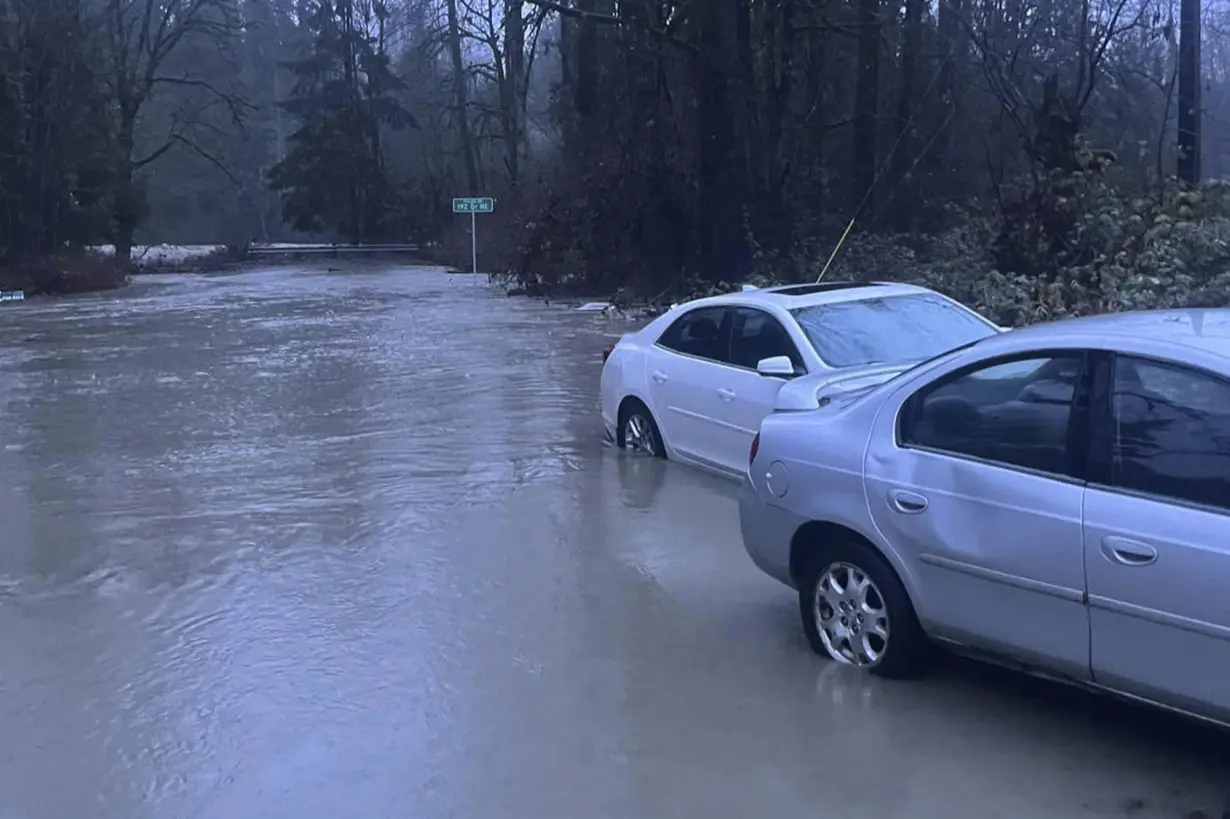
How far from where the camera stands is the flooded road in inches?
209

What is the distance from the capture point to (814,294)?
10773 millimetres

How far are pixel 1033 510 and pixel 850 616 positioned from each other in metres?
1.21

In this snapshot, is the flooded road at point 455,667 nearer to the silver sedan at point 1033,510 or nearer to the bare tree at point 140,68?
the silver sedan at point 1033,510

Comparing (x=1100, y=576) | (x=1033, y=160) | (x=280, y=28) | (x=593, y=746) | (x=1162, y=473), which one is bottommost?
(x=593, y=746)

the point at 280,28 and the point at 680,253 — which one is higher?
the point at 280,28

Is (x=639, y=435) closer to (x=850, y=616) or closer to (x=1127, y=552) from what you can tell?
(x=850, y=616)

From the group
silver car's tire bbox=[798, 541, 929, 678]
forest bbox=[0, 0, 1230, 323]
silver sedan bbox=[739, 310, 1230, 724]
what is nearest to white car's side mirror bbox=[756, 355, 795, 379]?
silver sedan bbox=[739, 310, 1230, 724]

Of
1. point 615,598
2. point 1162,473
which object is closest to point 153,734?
point 615,598

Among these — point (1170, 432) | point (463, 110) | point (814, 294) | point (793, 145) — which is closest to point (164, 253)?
point (463, 110)

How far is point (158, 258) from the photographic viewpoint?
6425 cm

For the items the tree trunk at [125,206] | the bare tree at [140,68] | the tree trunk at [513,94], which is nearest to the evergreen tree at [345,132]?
the bare tree at [140,68]

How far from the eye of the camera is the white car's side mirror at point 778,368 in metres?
9.84

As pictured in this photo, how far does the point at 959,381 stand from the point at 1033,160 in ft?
52.6

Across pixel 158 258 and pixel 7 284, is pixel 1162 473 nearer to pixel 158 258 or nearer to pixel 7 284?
pixel 7 284
